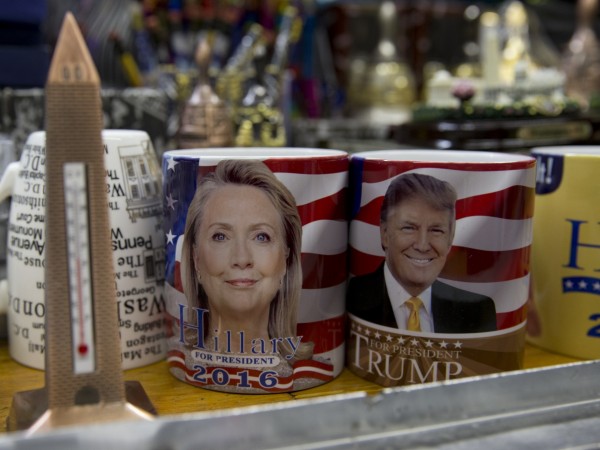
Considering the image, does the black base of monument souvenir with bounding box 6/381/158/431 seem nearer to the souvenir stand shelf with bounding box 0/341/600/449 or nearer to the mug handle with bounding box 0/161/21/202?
the souvenir stand shelf with bounding box 0/341/600/449

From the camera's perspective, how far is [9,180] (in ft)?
1.97

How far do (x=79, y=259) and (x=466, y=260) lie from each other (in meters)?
0.29

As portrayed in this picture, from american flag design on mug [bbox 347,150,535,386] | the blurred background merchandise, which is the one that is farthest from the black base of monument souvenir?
the blurred background merchandise

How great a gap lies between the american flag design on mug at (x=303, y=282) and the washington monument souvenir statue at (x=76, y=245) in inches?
5.2

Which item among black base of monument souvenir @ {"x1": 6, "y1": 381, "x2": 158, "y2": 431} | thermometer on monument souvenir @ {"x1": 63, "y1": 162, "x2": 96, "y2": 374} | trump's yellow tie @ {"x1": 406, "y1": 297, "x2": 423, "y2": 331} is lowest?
black base of monument souvenir @ {"x1": 6, "y1": 381, "x2": 158, "y2": 431}

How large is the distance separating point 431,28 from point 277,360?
6.55 ft

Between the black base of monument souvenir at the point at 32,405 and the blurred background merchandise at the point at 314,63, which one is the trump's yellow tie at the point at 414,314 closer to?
the black base of monument souvenir at the point at 32,405

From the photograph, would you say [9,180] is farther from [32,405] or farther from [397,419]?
[397,419]

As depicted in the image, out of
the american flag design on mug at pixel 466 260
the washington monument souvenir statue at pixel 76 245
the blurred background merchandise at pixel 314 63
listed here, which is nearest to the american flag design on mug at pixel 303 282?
the american flag design on mug at pixel 466 260

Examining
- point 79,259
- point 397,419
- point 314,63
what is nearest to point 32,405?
point 79,259

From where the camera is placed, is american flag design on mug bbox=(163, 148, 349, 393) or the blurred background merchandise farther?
the blurred background merchandise

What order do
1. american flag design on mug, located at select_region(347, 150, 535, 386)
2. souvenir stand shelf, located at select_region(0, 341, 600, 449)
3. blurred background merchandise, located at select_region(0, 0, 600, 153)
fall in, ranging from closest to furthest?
souvenir stand shelf, located at select_region(0, 341, 600, 449), american flag design on mug, located at select_region(347, 150, 535, 386), blurred background merchandise, located at select_region(0, 0, 600, 153)

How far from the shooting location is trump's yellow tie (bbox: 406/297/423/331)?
528 mm

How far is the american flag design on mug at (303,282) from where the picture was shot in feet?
1.72
